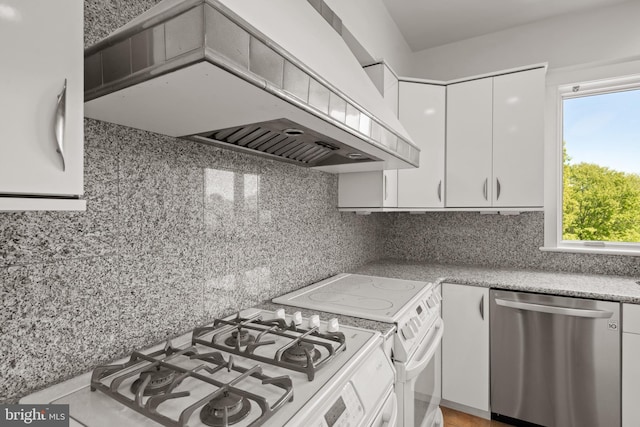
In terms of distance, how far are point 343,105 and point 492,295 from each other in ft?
5.11

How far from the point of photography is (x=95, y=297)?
87 cm

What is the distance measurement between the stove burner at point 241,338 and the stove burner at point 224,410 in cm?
29

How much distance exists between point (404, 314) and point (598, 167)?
2000 millimetres

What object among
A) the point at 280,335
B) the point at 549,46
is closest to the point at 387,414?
the point at 280,335

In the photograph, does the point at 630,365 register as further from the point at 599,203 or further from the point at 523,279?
the point at 599,203

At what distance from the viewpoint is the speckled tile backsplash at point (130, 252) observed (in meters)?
0.75

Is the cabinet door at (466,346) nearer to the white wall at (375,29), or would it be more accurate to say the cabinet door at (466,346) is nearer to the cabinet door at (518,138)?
the cabinet door at (518,138)

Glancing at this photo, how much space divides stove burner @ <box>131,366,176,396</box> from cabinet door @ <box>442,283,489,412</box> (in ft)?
5.60

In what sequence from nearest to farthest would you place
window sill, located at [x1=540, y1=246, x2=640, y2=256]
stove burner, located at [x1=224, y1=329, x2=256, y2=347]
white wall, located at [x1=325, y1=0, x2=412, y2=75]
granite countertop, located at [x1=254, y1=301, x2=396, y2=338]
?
stove burner, located at [x1=224, y1=329, x2=256, y2=347], granite countertop, located at [x1=254, y1=301, x2=396, y2=338], white wall, located at [x1=325, y1=0, x2=412, y2=75], window sill, located at [x1=540, y1=246, x2=640, y2=256]

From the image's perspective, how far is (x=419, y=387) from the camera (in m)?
Answer: 1.36

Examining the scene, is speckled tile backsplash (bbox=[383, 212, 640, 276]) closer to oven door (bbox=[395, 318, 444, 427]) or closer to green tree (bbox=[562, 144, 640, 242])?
green tree (bbox=[562, 144, 640, 242])

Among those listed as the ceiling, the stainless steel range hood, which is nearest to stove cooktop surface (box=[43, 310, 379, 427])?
the stainless steel range hood

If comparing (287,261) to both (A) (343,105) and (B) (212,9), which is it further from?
(B) (212,9)

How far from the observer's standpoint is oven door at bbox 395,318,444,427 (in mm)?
1184
